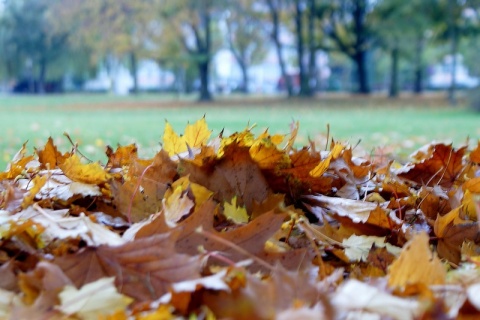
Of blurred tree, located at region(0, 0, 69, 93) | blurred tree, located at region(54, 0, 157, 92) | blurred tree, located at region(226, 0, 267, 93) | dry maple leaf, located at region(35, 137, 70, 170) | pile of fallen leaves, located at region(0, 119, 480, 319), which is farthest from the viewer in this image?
blurred tree, located at region(0, 0, 69, 93)

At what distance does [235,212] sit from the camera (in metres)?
1.21

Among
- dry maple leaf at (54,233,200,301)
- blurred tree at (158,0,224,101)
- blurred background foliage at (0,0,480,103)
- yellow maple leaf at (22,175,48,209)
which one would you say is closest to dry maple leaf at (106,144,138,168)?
yellow maple leaf at (22,175,48,209)

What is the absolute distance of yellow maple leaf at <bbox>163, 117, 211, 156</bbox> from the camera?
57.0 inches

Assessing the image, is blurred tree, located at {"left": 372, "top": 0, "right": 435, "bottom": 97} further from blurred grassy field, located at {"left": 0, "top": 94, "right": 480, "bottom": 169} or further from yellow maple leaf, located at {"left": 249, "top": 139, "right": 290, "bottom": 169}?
yellow maple leaf, located at {"left": 249, "top": 139, "right": 290, "bottom": 169}

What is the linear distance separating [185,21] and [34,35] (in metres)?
19.8

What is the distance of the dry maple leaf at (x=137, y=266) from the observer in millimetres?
915

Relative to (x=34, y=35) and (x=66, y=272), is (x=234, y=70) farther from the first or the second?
(x=66, y=272)

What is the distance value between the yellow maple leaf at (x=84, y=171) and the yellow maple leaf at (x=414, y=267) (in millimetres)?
731

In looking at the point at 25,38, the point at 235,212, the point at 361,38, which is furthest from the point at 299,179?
the point at 25,38

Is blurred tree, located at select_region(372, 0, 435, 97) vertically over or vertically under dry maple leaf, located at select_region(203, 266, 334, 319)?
over

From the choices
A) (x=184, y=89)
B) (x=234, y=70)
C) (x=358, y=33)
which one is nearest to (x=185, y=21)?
(x=358, y=33)

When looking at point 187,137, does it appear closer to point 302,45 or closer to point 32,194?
point 32,194

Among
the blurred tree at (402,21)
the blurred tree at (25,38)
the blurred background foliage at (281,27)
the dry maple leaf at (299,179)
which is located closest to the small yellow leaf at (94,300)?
the dry maple leaf at (299,179)

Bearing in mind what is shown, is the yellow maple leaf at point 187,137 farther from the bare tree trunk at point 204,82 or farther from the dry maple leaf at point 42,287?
the bare tree trunk at point 204,82
